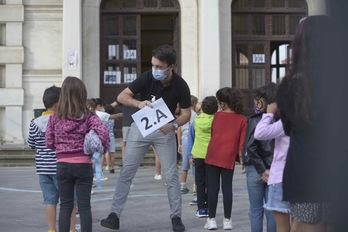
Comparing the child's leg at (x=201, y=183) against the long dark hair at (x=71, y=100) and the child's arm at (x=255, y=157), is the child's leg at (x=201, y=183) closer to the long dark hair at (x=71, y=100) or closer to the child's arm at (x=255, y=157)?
the child's arm at (x=255, y=157)

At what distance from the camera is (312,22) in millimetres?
3129

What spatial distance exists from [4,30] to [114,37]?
3.48m

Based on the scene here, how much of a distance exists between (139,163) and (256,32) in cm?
1402

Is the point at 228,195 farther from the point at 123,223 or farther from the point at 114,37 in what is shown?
the point at 114,37

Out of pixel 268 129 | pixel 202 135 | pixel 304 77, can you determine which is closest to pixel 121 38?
pixel 202 135

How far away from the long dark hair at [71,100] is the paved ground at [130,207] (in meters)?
2.10

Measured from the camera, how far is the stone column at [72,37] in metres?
18.8

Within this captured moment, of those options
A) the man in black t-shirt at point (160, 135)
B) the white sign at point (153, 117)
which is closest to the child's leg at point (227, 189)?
the man in black t-shirt at point (160, 135)

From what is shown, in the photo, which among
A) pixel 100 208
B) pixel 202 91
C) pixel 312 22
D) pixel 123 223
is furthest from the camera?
pixel 202 91

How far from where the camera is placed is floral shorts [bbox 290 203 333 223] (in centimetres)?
329

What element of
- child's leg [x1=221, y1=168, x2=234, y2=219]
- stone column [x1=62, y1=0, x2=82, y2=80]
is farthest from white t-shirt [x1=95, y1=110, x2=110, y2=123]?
stone column [x1=62, y1=0, x2=82, y2=80]

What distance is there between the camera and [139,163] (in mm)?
7469

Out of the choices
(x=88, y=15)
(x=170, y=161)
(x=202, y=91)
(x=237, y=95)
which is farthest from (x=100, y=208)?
(x=88, y=15)

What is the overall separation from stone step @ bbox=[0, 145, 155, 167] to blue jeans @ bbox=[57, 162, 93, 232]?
10.9 metres
